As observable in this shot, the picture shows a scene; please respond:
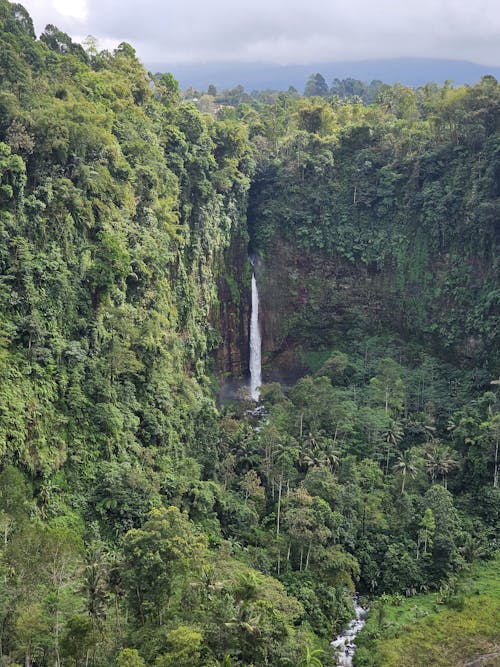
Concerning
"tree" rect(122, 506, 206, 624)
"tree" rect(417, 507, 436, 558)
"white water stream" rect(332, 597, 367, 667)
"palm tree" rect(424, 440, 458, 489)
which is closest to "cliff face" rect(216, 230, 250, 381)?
"palm tree" rect(424, 440, 458, 489)

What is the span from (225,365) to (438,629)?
24.8 meters

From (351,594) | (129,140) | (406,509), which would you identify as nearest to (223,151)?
(129,140)

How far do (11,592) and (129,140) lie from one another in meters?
24.4

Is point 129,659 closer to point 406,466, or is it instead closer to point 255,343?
point 406,466

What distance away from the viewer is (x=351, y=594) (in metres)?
26.0

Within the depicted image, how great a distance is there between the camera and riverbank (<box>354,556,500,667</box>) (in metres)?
22.0

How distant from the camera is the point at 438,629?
2330cm

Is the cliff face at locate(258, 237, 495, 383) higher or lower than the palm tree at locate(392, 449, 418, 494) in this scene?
higher

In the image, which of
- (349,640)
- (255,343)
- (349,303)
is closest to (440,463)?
(349,640)

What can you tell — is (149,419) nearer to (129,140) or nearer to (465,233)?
(129,140)

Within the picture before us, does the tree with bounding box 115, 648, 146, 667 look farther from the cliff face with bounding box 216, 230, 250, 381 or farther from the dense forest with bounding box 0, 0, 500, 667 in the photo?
the cliff face with bounding box 216, 230, 250, 381

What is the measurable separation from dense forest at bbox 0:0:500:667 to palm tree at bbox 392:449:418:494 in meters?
0.10

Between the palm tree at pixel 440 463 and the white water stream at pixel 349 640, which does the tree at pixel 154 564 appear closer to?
the white water stream at pixel 349 640

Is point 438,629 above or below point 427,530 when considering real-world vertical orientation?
below
